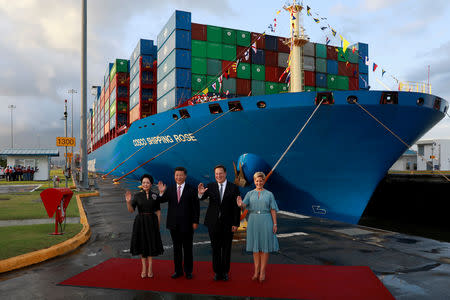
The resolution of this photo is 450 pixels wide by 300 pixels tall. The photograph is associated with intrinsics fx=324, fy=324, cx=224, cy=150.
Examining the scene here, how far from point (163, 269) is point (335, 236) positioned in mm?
4580

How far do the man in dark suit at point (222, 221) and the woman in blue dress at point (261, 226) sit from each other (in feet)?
0.63

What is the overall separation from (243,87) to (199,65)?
119 inches

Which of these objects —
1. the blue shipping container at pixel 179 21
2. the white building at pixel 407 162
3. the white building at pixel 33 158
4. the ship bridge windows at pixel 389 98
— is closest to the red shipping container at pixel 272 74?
the blue shipping container at pixel 179 21

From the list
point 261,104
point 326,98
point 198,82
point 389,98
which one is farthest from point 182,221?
point 198,82

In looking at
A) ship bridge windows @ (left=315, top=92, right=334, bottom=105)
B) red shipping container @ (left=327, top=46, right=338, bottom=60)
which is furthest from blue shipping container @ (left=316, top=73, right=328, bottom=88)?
ship bridge windows @ (left=315, top=92, right=334, bottom=105)

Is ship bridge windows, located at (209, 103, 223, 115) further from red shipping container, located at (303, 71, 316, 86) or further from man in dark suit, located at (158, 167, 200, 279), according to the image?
red shipping container, located at (303, 71, 316, 86)

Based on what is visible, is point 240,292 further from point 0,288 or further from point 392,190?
point 392,190

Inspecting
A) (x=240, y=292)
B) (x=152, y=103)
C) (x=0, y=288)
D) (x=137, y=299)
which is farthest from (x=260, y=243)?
(x=152, y=103)

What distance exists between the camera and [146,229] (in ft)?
16.0

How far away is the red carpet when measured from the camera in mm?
4324

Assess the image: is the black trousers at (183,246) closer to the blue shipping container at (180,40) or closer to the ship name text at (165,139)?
the ship name text at (165,139)

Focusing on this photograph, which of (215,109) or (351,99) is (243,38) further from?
(351,99)

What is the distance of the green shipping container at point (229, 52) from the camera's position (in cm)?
2030

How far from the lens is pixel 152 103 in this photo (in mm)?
26625
